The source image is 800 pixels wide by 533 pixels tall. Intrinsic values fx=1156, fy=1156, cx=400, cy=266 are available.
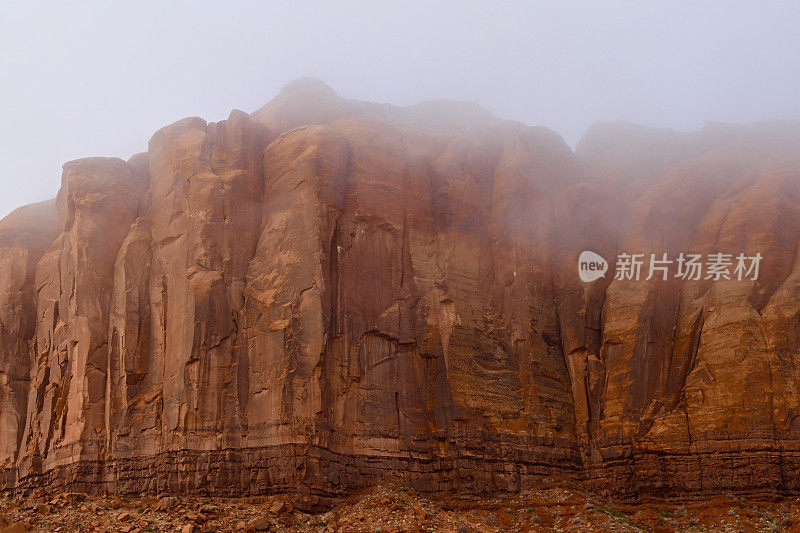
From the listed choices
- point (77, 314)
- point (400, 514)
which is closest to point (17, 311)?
point (77, 314)

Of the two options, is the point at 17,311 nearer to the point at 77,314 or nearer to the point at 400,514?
the point at 77,314

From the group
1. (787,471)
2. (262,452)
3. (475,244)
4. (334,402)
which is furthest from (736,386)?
(262,452)

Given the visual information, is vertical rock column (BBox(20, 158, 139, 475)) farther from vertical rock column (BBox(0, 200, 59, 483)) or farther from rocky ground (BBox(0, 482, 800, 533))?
rocky ground (BBox(0, 482, 800, 533))

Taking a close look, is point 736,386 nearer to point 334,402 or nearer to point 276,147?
point 334,402

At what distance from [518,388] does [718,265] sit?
11.0 metres

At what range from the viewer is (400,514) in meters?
44.7

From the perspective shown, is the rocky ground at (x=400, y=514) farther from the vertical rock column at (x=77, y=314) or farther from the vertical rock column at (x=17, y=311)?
the vertical rock column at (x=17, y=311)

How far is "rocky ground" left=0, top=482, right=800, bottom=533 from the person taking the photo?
43531 millimetres

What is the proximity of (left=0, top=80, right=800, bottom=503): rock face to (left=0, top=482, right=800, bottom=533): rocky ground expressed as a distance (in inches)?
47.0

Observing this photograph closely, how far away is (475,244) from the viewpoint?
55.3 meters

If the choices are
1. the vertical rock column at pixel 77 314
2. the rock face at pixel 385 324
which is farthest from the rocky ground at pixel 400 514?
the vertical rock column at pixel 77 314

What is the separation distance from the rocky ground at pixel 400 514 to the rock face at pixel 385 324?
119 centimetres

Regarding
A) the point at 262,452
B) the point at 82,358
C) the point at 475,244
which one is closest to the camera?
the point at 262,452

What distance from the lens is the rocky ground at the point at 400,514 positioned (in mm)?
43531
